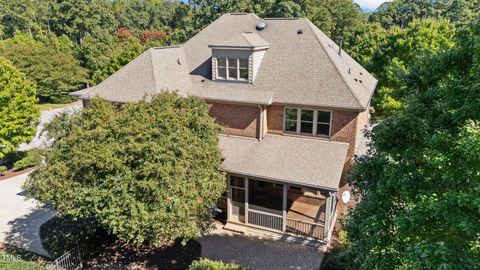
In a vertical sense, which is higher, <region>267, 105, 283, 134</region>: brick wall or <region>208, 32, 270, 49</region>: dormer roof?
<region>208, 32, 270, 49</region>: dormer roof

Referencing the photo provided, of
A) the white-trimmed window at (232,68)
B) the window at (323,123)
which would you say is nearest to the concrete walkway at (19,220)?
the white-trimmed window at (232,68)

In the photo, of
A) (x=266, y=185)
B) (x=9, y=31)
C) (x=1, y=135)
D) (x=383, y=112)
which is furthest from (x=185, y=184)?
(x=9, y=31)

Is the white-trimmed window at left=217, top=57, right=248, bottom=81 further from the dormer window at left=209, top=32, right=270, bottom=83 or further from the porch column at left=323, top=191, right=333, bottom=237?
the porch column at left=323, top=191, right=333, bottom=237

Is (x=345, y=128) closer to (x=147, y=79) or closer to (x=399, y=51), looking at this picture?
(x=147, y=79)

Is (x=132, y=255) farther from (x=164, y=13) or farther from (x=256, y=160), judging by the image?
(x=164, y=13)

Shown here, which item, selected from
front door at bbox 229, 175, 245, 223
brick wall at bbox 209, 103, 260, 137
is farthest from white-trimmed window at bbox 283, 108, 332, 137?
front door at bbox 229, 175, 245, 223

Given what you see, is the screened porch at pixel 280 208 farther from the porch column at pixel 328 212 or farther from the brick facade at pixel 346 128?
the brick facade at pixel 346 128
